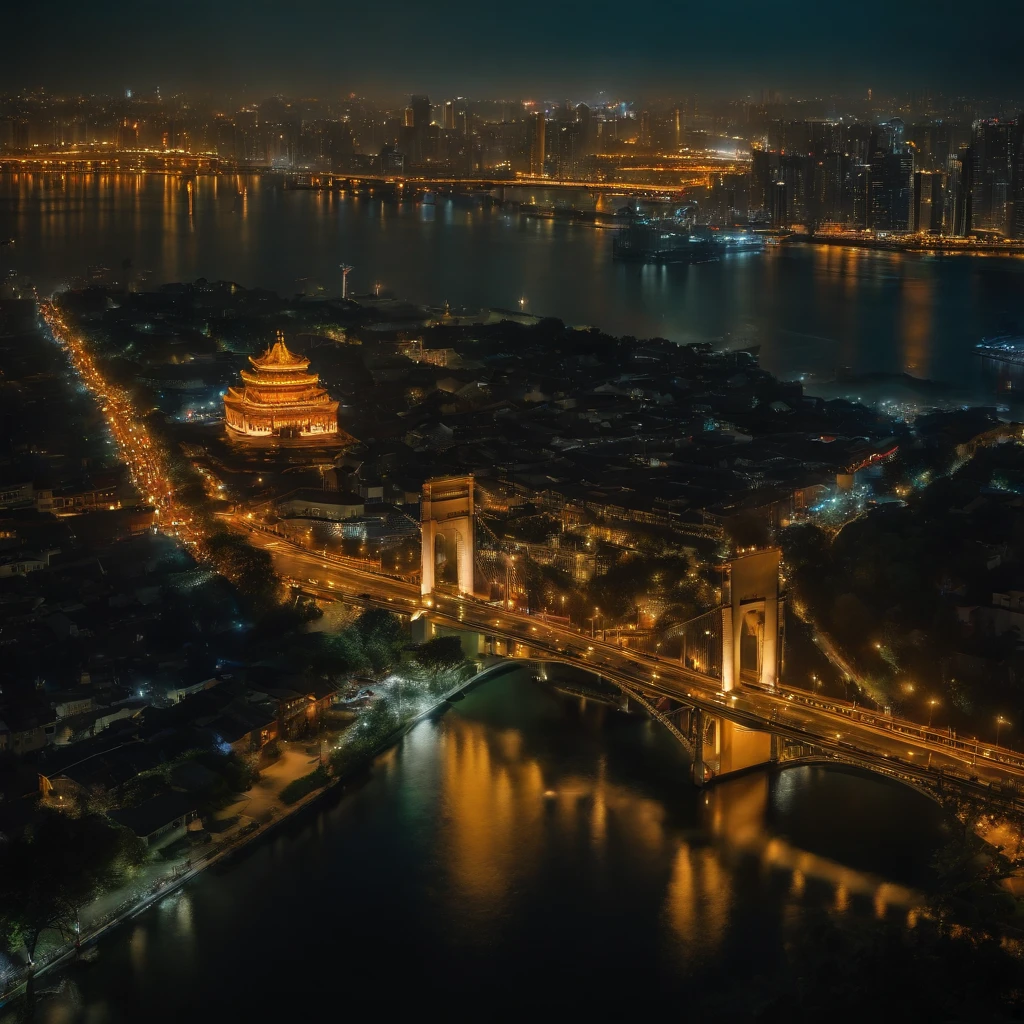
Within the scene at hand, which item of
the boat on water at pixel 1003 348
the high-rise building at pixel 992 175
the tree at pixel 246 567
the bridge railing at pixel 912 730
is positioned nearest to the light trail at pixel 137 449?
the tree at pixel 246 567

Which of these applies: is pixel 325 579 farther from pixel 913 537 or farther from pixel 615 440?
pixel 615 440

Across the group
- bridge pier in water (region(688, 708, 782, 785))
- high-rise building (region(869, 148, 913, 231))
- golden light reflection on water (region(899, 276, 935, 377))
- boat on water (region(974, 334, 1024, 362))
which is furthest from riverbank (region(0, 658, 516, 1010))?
high-rise building (region(869, 148, 913, 231))

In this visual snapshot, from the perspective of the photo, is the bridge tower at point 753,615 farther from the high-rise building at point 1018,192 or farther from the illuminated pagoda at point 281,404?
the high-rise building at point 1018,192

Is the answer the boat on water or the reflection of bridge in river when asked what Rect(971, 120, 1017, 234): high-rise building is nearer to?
the boat on water

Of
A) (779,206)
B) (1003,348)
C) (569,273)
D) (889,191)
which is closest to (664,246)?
(569,273)

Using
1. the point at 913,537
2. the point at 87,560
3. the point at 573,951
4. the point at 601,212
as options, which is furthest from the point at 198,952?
the point at 601,212
